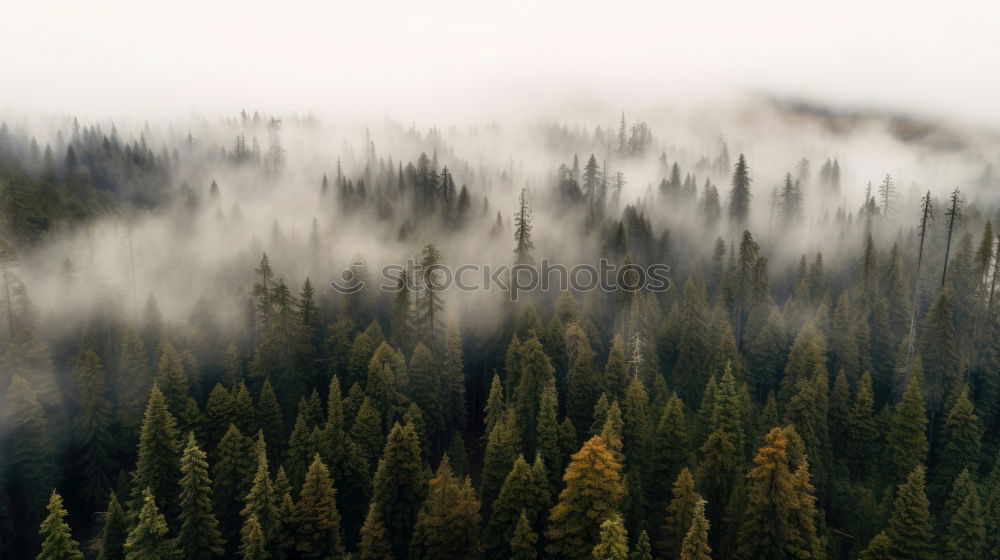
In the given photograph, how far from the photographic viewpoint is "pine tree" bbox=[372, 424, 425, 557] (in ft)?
146

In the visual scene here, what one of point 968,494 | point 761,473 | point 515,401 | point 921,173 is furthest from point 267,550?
point 921,173

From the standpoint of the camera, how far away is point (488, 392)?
247 feet

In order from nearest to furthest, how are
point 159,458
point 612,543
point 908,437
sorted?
point 612,543
point 159,458
point 908,437

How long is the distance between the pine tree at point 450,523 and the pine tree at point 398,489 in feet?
11.3

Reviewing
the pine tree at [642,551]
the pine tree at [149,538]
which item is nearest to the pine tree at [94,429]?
the pine tree at [149,538]

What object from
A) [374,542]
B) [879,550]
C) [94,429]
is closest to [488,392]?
[374,542]

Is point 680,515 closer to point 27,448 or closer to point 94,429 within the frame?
point 94,429

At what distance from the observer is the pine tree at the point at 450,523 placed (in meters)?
40.8

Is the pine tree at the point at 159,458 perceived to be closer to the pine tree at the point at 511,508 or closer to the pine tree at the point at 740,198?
the pine tree at the point at 511,508

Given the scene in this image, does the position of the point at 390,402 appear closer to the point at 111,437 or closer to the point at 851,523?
the point at 111,437

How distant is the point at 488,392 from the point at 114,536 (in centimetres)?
4174

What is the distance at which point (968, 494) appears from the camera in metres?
43.0

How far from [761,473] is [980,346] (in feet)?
146

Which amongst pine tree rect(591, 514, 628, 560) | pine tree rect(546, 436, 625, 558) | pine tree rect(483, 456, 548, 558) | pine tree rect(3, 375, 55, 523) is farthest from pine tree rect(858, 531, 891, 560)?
pine tree rect(3, 375, 55, 523)
